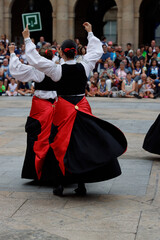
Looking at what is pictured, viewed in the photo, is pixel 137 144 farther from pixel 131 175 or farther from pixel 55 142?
pixel 55 142

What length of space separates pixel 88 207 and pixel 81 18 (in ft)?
88.7

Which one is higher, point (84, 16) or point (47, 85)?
point (84, 16)

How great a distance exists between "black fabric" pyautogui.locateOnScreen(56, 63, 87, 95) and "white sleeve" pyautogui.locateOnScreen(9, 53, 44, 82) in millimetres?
441

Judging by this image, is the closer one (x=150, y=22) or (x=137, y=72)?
(x=137, y=72)

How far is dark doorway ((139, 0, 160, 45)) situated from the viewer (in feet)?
99.5

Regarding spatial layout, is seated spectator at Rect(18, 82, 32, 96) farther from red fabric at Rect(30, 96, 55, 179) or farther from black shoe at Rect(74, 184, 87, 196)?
black shoe at Rect(74, 184, 87, 196)

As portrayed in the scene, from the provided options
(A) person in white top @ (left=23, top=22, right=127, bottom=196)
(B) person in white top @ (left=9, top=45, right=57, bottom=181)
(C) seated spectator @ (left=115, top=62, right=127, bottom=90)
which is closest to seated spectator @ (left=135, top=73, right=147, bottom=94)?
(C) seated spectator @ (left=115, top=62, right=127, bottom=90)

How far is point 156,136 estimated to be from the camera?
24.2 feet

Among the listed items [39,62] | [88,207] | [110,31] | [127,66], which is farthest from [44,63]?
[110,31]

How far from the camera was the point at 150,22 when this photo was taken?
32.6 meters

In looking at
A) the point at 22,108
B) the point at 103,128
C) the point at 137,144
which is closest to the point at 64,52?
the point at 103,128

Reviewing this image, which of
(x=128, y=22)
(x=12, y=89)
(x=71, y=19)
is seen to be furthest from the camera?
(x=71, y=19)

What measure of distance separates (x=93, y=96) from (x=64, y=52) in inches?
564

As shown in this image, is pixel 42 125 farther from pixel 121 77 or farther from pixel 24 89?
pixel 24 89
